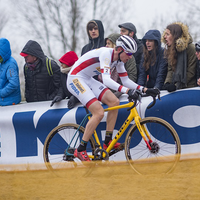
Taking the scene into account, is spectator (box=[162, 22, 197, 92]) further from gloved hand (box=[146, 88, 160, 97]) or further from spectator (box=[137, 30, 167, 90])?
gloved hand (box=[146, 88, 160, 97])

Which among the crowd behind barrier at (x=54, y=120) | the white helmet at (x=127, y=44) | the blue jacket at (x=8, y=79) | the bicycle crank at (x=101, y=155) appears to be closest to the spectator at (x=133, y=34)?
the crowd behind barrier at (x=54, y=120)

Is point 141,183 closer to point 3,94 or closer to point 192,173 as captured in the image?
point 192,173

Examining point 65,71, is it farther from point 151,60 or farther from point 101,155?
point 101,155

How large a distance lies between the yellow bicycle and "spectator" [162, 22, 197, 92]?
0.71 metres

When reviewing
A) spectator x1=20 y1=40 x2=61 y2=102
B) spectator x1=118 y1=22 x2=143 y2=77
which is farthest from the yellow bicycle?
spectator x1=118 y1=22 x2=143 y2=77

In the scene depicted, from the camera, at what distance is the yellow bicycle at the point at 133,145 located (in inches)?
203

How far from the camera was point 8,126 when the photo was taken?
689cm

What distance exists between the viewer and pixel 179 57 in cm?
584

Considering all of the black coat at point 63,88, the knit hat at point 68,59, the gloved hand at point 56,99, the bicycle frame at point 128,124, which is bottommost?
the bicycle frame at point 128,124

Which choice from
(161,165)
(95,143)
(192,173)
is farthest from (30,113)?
(192,173)

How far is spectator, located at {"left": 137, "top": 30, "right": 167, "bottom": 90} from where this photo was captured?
20.5ft

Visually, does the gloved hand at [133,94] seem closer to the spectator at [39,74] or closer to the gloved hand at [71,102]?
the gloved hand at [71,102]

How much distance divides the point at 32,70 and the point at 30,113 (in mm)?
791

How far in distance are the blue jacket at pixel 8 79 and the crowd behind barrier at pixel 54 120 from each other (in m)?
0.19
